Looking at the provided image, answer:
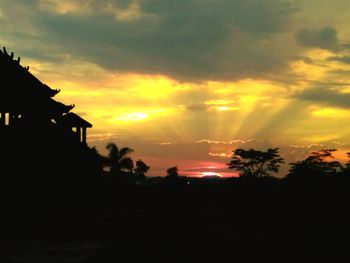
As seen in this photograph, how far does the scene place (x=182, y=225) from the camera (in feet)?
73.7

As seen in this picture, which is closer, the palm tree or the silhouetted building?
the silhouetted building

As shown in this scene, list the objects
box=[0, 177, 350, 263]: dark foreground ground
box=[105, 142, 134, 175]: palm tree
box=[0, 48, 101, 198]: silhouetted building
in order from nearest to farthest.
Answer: box=[0, 177, 350, 263]: dark foreground ground < box=[0, 48, 101, 198]: silhouetted building < box=[105, 142, 134, 175]: palm tree

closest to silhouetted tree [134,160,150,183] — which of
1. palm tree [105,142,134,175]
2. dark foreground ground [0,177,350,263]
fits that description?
palm tree [105,142,134,175]

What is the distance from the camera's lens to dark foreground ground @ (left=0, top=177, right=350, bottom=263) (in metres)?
14.6

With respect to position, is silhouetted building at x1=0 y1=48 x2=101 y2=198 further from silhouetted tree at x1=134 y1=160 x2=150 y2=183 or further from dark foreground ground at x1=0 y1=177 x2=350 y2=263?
silhouetted tree at x1=134 y1=160 x2=150 y2=183

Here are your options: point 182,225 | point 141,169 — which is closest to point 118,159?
point 141,169

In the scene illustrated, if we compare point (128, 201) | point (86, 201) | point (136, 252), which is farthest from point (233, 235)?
point (128, 201)

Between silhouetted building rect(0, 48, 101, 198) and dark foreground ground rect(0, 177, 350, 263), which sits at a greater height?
silhouetted building rect(0, 48, 101, 198)

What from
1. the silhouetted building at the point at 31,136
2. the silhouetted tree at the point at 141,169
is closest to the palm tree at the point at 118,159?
the silhouetted tree at the point at 141,169

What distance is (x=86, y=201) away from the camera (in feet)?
80.2

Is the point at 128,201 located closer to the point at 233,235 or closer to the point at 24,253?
the point at 233,235

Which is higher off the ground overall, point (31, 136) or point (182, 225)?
point (31, 136)

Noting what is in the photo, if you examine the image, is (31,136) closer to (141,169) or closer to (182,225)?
(182,225)

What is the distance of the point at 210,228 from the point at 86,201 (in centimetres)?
693
